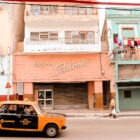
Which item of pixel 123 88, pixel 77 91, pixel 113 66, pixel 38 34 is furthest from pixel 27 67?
pixel 123 88

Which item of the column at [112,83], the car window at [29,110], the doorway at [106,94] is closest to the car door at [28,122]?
the car window at [29,110]

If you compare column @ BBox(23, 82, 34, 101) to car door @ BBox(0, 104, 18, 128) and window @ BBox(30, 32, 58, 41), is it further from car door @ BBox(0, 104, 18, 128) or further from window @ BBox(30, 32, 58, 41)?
car door @ BBox(0, 104, 18, 128)

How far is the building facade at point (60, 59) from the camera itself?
18703mm

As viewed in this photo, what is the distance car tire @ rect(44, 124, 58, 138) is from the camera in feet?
26.7

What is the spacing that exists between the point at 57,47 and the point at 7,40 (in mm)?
5746

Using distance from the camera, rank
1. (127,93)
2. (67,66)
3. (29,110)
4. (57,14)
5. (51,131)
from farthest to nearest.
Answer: (127,93) → (57,14) → (67,66) → (29,110) → (51,131)

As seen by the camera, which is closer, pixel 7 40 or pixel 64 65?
pixel 64 65

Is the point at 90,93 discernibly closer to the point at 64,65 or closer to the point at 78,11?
the point at 64,65

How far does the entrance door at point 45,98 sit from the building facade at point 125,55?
7.10 meters

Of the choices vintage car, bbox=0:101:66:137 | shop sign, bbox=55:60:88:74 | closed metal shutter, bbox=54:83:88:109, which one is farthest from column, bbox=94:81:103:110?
vintage car, bbox=0:101:66:137

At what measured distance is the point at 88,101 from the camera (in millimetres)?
20094

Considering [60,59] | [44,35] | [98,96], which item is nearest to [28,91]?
[60,59]

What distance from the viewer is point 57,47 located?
18531 mm

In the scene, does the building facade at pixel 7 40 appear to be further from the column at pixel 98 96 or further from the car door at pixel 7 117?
the car door at pixel 7 117
